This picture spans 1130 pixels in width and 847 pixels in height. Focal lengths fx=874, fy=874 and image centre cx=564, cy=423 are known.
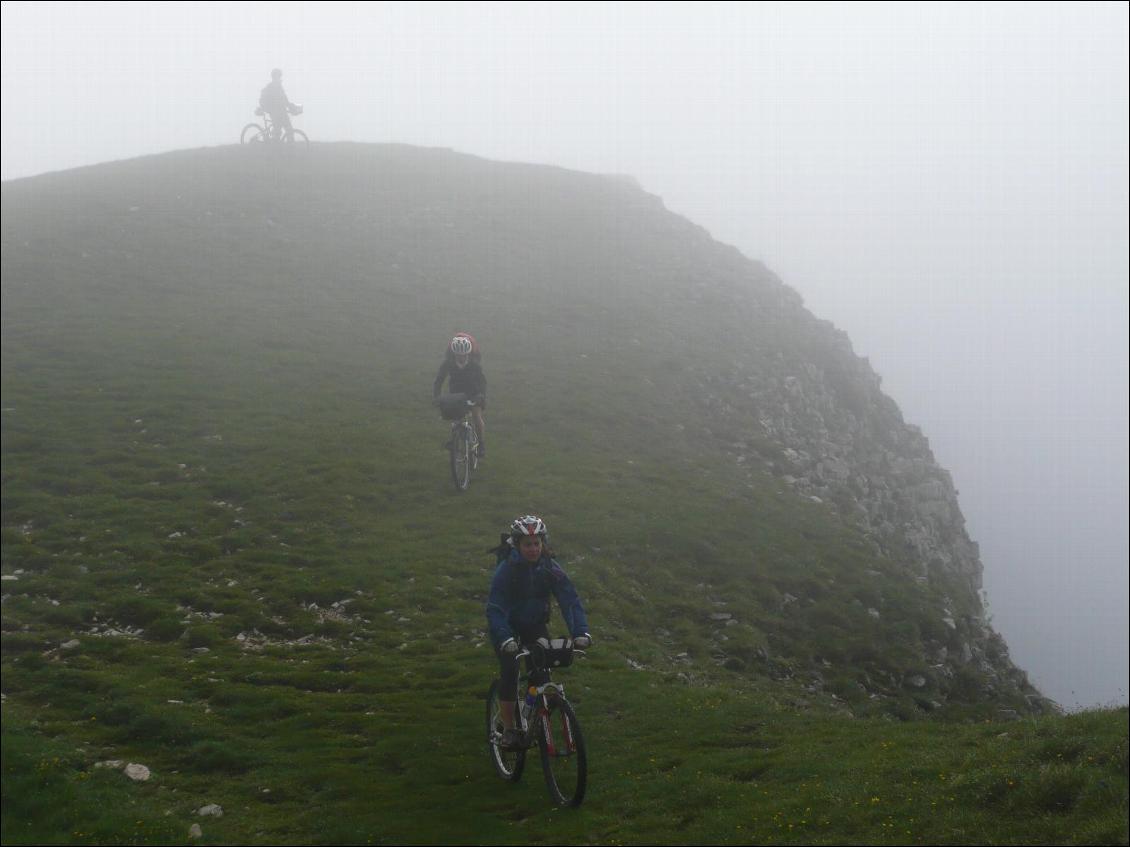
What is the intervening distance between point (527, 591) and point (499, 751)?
2571 mm

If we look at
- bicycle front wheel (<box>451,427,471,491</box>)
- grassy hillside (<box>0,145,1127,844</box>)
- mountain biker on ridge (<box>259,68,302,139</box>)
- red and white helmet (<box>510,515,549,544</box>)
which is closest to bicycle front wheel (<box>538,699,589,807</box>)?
grassy hillside (<box>0,145,1127,844</box>)

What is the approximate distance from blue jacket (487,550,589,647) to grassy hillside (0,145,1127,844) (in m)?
2.45

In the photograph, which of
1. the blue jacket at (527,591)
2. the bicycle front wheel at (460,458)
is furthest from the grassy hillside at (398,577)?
the blue jacket at (527,591)

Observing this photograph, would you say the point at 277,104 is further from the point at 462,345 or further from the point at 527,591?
the point at 527,591

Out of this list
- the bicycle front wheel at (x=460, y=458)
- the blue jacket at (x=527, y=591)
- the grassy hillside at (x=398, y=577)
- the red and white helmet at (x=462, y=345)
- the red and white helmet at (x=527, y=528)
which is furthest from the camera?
the bicycle front wheel at (x=460, y=458)

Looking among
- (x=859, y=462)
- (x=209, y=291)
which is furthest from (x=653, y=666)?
(x=209, y=291)

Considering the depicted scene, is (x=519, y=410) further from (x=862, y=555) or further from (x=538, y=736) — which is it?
(x=538, y=736)

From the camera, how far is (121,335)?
121 feet

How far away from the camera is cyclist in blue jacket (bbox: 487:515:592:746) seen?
12.1 meters

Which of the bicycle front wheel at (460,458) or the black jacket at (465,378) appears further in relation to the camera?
the bicycle front wheel at (460,458)

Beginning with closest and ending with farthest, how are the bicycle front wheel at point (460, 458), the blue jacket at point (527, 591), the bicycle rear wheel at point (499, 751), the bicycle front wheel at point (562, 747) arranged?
the bicycle front wheel at point (562, 747) < the blue jacket at point (527, 591) < the bicycle rear wheel at point (499, 751) < the bicycle front wheel at point (460, 458)

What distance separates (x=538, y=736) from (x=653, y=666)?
24.5ft

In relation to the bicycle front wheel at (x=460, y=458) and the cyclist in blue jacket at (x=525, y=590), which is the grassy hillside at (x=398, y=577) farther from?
the cyclist in blue jacket at (x=525, y=590)

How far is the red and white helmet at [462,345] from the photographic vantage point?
24359 millimetres
